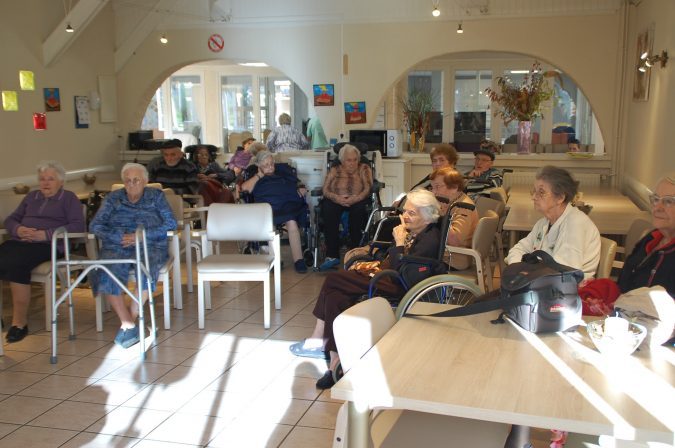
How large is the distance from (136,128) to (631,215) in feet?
20.6

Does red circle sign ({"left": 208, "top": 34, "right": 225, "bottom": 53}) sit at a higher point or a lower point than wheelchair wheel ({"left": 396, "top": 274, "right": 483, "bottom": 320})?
higher

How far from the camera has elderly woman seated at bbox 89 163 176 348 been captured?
4605mm

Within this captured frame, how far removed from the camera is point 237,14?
8.40m

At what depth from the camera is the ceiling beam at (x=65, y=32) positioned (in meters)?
7.19

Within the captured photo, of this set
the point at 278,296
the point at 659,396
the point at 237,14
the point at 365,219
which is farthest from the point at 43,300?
the point at 659,396

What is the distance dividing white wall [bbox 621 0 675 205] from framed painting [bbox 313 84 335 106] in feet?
10.5

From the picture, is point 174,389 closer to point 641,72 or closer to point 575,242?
point 575,242

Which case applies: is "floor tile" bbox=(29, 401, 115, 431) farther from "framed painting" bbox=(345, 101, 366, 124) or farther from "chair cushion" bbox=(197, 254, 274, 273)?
"framed painting" bbox=(345, 101, 366, 124)

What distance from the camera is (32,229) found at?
4.85 meters

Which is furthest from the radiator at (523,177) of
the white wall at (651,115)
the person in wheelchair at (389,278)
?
the person in wheelchair at (389,278)

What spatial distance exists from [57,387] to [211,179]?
4371 mm

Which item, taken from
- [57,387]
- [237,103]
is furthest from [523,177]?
[237,103]

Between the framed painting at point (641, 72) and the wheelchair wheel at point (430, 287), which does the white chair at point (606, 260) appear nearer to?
the wheelchair wheel at point (430, 287)

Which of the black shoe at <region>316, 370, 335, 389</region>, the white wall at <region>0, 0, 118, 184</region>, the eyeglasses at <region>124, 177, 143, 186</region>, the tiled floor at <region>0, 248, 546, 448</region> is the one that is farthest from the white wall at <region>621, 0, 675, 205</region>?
the white wall at <region>0, 0, 118, 184</region>
